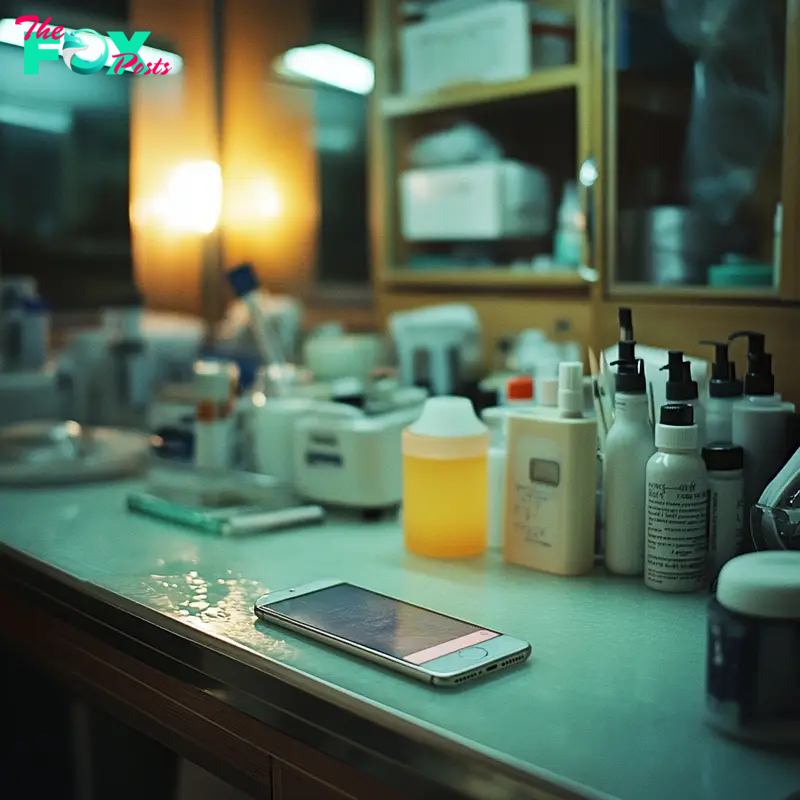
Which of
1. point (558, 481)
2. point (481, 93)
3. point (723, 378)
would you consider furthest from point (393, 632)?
point (481, 93)

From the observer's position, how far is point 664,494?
40.3 inches

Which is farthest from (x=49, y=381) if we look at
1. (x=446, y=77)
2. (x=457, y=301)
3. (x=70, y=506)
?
(x=446, y=77)

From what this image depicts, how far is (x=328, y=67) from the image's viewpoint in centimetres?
254

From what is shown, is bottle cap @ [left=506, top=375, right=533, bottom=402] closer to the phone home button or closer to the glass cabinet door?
the glass cabinet door

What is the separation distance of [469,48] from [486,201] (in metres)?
0.29

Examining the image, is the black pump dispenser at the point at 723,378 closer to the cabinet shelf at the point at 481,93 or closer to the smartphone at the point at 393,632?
the smartphone at the point at 393,632

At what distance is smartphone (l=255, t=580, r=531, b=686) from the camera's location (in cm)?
83

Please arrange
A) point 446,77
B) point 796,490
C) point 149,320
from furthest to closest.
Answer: point 149,320
point 446,77
point 796,490

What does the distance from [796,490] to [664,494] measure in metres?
0.13

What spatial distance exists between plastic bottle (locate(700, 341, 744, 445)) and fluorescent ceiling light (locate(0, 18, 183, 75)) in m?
1.15

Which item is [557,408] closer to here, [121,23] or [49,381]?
[49,381]

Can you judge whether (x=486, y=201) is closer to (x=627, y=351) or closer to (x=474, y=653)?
(x=627, y=351)

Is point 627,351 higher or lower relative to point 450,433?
higher

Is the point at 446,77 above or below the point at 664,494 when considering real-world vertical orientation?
above
